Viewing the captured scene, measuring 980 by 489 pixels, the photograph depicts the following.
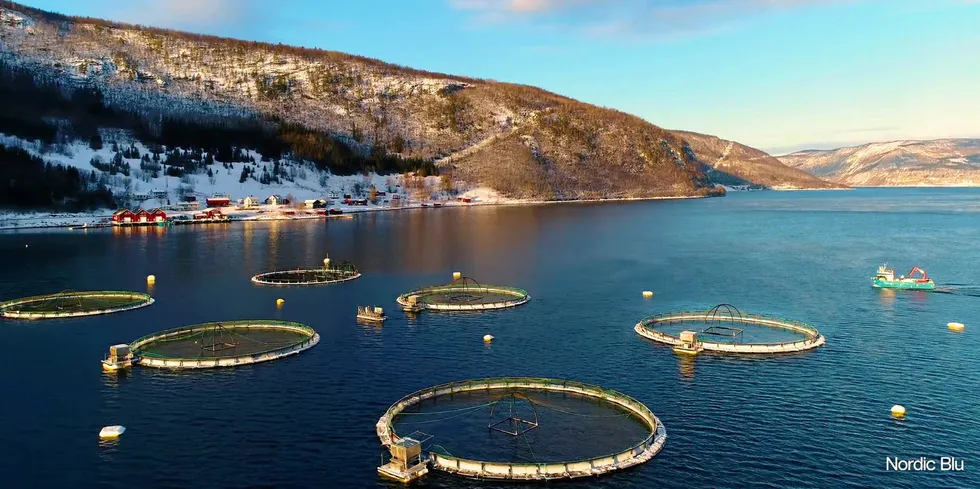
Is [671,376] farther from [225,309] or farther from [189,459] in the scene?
[225,309]

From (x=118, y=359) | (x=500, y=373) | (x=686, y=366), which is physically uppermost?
(x=118, y=359)

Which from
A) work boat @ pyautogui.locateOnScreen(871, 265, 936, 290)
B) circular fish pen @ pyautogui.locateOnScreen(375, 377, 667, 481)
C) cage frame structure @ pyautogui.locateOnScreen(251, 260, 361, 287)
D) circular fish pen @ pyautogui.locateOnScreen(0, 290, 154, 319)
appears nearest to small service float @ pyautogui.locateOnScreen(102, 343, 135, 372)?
circular fish pen @ pyautogui.locateOnScreen(0, 290, 154, 319)

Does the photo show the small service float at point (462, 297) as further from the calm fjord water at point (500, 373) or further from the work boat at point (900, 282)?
the work boat at point (900, 282)

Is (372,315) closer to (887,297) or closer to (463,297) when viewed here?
(463,297)

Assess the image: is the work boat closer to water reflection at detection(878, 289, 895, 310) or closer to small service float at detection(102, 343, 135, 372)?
water reflection at detection(878, 289, 895, 310)

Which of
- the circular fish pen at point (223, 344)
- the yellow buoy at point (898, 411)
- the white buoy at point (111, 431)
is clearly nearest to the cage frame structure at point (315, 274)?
the circular fish pen at point (223, 344)

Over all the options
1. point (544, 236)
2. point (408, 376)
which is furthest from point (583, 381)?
point (544, 236)

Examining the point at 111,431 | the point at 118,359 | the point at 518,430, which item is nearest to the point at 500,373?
the point at 518,430
